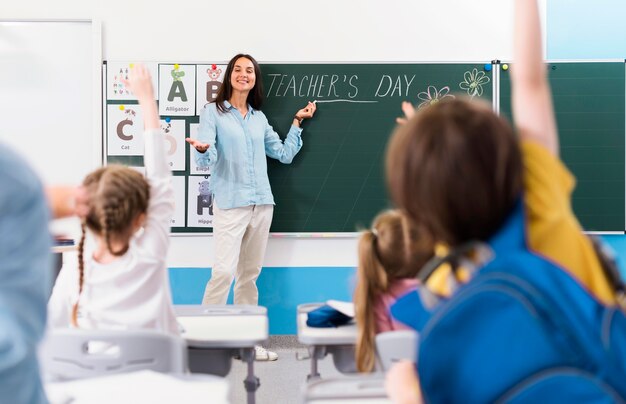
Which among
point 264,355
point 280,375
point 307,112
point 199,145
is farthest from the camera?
point 307,112

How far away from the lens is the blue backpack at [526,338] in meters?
0.69

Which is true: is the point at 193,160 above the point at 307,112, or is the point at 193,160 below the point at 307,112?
below

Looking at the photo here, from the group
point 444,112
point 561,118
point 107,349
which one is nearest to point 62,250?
point 107,349

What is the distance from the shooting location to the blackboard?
4.68m

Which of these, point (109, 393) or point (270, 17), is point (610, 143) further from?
point (109, 393)

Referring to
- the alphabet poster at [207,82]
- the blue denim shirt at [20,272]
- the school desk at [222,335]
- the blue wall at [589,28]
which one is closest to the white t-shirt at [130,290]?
the school desk at [222,335]

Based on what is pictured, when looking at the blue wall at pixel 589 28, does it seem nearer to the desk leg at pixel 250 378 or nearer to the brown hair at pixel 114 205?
the desk leg at pixel 250 378

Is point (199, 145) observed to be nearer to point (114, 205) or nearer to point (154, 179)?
point (154, 179)

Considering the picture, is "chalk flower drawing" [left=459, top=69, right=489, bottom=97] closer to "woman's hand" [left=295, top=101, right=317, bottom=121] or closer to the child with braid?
"woman's hand" [left=295, top=101, right=317, bottom=121]

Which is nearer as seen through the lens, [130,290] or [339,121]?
[130,290]

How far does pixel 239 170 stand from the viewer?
4.52 metres

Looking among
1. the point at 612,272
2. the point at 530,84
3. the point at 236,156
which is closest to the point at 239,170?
the point at 236,156

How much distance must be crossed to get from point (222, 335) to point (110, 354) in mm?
578

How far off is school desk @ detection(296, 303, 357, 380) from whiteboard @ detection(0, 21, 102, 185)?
9.20 ft
